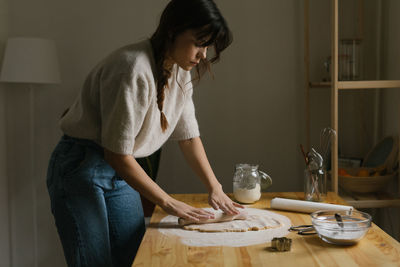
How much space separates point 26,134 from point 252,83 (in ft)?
4.39

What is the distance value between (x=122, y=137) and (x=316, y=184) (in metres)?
0.78

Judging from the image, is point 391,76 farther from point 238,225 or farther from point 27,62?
point 27,62

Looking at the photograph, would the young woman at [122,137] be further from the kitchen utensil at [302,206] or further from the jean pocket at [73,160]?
the kitchen utensil at [302,206]

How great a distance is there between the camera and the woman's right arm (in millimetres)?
1329

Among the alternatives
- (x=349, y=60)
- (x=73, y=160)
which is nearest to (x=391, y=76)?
(x=349, y=60)

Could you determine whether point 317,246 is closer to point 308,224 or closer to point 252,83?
point 308,224

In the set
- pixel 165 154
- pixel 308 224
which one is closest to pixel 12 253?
pixel 165 154

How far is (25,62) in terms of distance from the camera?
240 centimetres

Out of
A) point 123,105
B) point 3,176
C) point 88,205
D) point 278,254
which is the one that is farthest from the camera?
point 3,176

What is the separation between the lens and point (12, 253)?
2777 millimetres

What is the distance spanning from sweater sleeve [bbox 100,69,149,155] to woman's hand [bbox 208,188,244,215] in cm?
35

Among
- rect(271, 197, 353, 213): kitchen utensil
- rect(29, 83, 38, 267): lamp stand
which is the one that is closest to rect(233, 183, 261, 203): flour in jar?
rect(271, 197, 353, 213): kitchen utensil

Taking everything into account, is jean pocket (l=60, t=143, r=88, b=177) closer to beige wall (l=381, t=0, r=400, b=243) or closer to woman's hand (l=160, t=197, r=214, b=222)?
woman's hand (l=160, t=197, r=214, b=222)

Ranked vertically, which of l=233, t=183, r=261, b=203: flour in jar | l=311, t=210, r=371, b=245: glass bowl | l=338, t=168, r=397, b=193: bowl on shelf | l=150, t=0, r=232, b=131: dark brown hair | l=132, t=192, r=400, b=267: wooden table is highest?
l=150, t=0, r=232, b=131: dark brown hair
